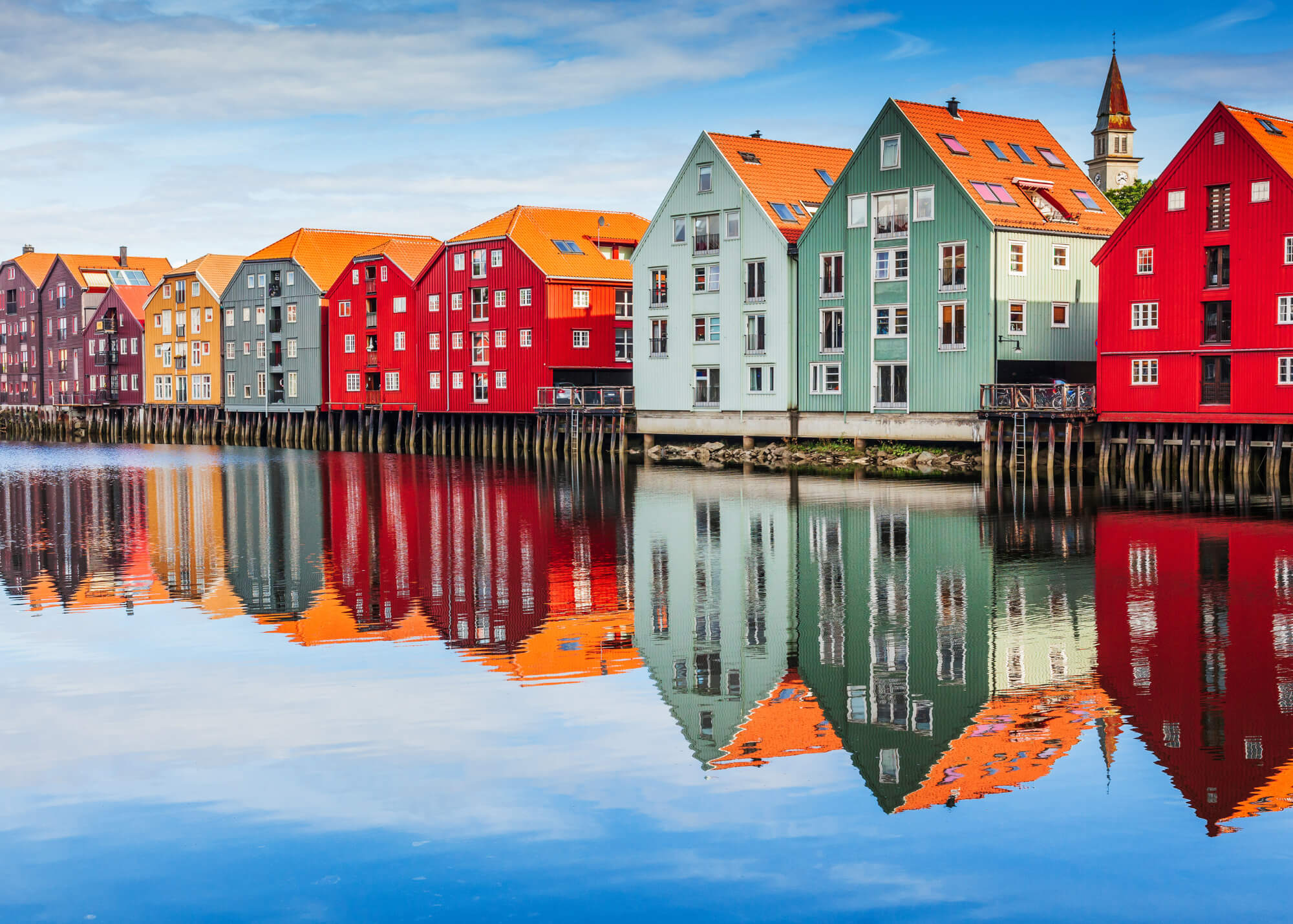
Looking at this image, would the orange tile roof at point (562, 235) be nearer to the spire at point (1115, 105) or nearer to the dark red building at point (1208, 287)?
the dark red building at point (1208, 287)

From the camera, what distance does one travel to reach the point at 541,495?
47.6 m

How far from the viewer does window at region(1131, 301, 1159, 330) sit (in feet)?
175

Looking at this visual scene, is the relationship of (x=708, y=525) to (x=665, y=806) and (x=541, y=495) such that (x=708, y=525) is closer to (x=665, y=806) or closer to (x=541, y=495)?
(x=541, y=495)

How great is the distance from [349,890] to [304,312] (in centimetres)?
8997

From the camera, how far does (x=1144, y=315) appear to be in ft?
177

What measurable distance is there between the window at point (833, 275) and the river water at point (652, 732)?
32.1 metres

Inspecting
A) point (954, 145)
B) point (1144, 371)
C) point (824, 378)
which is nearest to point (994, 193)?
point (954, 145)

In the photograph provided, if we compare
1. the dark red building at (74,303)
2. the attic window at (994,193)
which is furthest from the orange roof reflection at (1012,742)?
the dark red building at (74,303)

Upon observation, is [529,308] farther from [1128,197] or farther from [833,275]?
[1128,197]

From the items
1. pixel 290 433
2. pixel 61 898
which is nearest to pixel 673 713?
pixel 61 898

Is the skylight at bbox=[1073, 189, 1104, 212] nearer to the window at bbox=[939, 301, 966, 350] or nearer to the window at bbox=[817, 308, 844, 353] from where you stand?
the window at bbox=[939, 301, 966, 350]

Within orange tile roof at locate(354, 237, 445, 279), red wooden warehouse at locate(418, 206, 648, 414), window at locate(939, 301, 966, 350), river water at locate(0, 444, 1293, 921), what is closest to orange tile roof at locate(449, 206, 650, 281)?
red wooden warehouse at locate(418, 206, 648, 414)

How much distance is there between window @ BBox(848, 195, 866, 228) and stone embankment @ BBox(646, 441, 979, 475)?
9633mm

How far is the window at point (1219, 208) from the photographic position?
2029 inches
